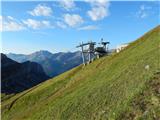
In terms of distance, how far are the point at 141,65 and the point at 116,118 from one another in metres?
15.6

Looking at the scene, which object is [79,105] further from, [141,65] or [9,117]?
[9,117]

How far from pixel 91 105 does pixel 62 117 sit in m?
4.82

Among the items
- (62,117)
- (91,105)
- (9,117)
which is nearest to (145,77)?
(91,105)

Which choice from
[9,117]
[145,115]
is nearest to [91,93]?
[145,115]

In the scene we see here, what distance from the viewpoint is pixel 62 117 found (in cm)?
4584

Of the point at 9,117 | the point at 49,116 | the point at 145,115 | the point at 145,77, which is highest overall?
the point at 145,77

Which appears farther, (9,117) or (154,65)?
(9,117)

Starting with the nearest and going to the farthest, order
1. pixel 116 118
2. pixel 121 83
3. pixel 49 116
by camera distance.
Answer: pixel 116 118 < pixel 121 83 < pixel 49 116

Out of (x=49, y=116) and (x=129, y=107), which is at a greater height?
(x=129, y=107)

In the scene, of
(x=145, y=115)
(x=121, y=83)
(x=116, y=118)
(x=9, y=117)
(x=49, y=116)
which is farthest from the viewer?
(x=9, y=117)

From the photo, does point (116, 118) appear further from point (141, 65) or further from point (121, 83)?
point (141, 65)

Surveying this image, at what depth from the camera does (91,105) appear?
1757 inches

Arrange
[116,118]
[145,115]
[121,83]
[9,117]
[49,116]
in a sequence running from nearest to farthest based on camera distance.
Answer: [145,115] < [116,118] < [121,83] < [49,116] < [9,117]

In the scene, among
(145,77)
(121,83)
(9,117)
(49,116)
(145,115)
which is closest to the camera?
(145,115)
